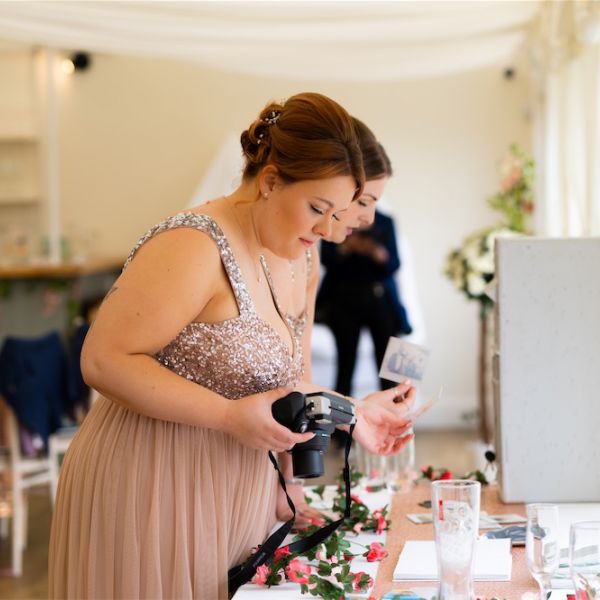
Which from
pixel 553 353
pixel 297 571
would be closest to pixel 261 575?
pixel 297 571

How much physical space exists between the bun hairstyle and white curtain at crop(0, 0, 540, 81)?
5.32 feet

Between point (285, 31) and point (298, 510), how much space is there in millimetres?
2290

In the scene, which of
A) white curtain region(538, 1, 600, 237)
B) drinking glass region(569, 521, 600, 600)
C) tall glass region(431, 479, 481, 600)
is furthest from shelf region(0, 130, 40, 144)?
drinking glass region(569, 521, 600, 600)

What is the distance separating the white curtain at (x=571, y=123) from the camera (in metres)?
3.88

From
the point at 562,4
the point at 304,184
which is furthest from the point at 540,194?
the point at 304,184

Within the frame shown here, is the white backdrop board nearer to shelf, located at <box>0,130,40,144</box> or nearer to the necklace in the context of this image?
the necklace

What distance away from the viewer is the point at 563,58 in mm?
4215

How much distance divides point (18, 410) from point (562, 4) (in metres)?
2.94

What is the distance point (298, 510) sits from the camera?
214cm

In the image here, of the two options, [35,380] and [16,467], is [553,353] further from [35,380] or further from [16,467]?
[16,467]

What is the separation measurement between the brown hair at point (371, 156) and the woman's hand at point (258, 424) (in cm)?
84

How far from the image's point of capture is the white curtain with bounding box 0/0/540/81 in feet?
11.5

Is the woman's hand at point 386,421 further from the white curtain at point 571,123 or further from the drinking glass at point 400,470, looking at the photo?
the white curtain at point 571,123

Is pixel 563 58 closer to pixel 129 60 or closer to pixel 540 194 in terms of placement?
pixel 540 194
